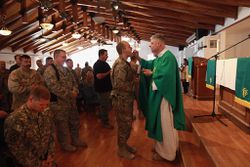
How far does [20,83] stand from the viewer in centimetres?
322

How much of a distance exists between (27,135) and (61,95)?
137 centimetres

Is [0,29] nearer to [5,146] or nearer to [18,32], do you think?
[18,32]

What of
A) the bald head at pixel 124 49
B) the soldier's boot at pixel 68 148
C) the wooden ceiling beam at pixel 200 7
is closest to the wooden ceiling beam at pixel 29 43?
the wooden ceiling beam at pixel 200 7

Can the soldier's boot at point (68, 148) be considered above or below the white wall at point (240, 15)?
below

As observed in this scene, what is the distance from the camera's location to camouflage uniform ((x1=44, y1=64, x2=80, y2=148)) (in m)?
3.13

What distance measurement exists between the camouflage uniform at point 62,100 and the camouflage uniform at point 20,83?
29 centimetres

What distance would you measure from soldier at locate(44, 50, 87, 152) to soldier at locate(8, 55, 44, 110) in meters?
0.29

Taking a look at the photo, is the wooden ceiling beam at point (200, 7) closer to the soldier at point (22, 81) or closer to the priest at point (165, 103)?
the priest at point (165, 103)

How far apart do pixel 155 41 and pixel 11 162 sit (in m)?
2.03

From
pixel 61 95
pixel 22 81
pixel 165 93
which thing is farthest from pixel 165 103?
pixel 22 81

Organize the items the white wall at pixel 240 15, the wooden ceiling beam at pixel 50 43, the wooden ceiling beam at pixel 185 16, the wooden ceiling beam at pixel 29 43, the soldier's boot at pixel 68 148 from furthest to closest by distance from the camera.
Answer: the wooden ceiling beam at pixel 50 43
the wooden ceiling beam at pixel 29 43
the wooden ceiling beam at pixel 185 16
the white wall at pixel 240 15
the soldier's boot at pixel 68 148

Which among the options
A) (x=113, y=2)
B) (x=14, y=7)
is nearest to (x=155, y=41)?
(x=113, y=2)

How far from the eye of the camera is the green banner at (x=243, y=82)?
9.62 ft

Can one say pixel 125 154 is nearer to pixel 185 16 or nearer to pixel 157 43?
pixel 157 43
